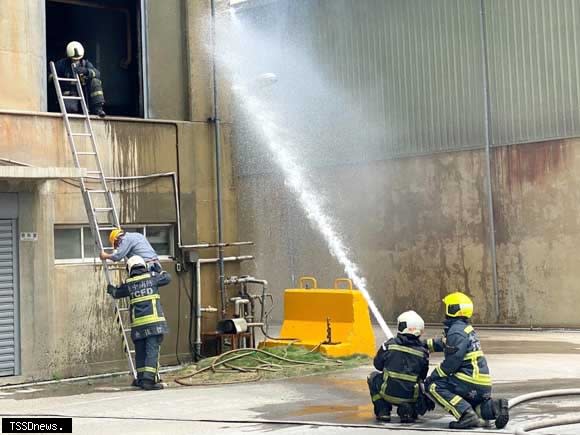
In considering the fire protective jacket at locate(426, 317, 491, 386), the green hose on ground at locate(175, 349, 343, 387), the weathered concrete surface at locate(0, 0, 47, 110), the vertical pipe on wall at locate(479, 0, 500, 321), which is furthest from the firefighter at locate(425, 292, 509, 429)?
the vertical pipe on wall at locate(479, 0, 500, 321)

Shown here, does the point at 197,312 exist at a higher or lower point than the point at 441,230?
lower

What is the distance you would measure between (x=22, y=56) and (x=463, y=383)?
7.78m

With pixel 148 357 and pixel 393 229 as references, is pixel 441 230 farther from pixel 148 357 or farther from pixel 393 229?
pixel 148 357

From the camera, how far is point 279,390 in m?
11.8

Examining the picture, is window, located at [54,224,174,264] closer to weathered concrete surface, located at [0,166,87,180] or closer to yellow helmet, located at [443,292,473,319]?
weathered concrete surface, located at [0,166,87,180]

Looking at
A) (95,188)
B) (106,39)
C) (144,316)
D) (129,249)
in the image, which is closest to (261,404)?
(144,316)

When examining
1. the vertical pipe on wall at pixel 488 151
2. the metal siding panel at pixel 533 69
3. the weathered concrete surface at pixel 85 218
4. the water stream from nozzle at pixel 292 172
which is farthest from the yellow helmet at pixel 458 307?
the vertical pipe on wall at pixel 488 151

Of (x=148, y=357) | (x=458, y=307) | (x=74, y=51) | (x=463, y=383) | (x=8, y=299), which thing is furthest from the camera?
(x=74, y=51)

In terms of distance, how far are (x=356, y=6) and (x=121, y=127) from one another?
12.0m

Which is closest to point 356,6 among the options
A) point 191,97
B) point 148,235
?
point 191,97

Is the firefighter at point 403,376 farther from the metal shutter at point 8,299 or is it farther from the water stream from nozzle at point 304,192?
the water stream from nozzle at point 304,192

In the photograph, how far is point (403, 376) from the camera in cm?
936

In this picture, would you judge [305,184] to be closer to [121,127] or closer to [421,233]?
[421,233]

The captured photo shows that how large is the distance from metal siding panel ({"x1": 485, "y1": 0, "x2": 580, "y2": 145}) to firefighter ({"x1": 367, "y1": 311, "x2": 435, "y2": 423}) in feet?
39.3
